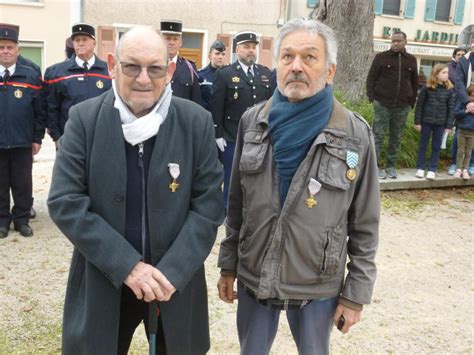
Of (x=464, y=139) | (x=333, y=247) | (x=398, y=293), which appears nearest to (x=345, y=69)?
(x=464, y=139)

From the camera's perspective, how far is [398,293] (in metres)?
4.28

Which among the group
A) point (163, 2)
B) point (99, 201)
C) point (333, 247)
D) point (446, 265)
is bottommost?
point (446, 265)

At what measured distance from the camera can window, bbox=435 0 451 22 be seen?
2138 centimetres

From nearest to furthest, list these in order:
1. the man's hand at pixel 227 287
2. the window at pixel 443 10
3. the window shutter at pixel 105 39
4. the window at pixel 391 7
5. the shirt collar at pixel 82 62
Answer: the man's hand at pixel 227 287, the shirt collar at pixel 82 62, the window shutter at pixel 105 39, the window at pixel 391 7, the window at pixel 443 10

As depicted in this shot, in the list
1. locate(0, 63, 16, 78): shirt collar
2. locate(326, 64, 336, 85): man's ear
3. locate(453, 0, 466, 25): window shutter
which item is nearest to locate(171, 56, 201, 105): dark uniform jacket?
locate(0, 63, 16, 78): shirt collar

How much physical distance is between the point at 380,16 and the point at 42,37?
12.7m

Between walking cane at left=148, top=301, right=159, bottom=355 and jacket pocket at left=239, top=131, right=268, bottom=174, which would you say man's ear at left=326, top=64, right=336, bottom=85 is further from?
walking cane at left=148, top=301, right=159, bottom=355

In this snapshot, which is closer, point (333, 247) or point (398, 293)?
point (333, 247)

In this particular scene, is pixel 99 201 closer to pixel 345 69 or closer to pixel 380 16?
pixel 345 69

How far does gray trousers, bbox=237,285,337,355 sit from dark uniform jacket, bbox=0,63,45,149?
3534mm

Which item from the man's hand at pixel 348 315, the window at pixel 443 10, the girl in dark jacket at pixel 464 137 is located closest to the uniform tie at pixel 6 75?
the man's hand at pixel 348 315

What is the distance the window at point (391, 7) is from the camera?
20188mm

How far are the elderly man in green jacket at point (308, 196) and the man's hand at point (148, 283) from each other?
0.44 meters

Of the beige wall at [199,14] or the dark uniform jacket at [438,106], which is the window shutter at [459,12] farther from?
the dark uniform jacket at [438,106]
